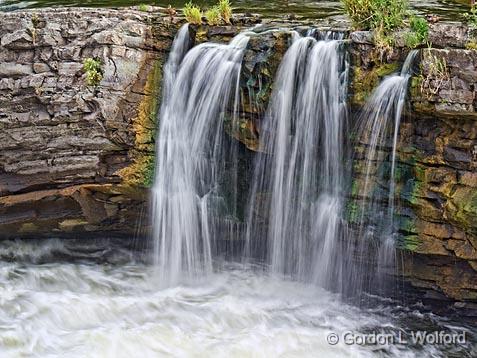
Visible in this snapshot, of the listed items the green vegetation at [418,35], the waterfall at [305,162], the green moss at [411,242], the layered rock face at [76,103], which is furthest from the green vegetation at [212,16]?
the green moss at [411,242]

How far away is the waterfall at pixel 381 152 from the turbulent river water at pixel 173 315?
93 centimetres

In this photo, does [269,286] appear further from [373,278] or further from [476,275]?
[476,275]

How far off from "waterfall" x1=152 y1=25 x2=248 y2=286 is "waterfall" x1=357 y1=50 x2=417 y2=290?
1.63m

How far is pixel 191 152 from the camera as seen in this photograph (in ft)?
23.4

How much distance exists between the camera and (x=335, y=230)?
6.73 metres

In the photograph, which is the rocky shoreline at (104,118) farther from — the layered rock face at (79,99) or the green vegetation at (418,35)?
the green vegetation at (418,35)

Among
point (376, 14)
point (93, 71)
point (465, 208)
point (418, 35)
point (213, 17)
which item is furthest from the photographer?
point (213, 17)

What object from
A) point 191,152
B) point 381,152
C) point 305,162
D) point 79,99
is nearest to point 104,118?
point 79,99

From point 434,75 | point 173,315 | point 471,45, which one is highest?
point 471,45

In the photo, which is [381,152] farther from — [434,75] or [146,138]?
[146,138]

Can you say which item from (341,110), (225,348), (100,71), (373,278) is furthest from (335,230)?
(100,71)

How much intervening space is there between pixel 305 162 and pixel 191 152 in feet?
4.78

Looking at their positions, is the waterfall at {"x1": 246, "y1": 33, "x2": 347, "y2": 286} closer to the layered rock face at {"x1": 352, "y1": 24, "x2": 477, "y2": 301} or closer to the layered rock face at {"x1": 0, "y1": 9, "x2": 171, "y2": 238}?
the layered rock face at {"x1": 352, "y1": 24, "x2": 477, "y2": 301}

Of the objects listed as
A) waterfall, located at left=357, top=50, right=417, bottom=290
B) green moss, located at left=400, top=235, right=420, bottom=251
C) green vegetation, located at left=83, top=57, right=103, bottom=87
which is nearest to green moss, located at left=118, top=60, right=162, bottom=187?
green vegetation, located at left=83, top=57, right=103, bottom=87
